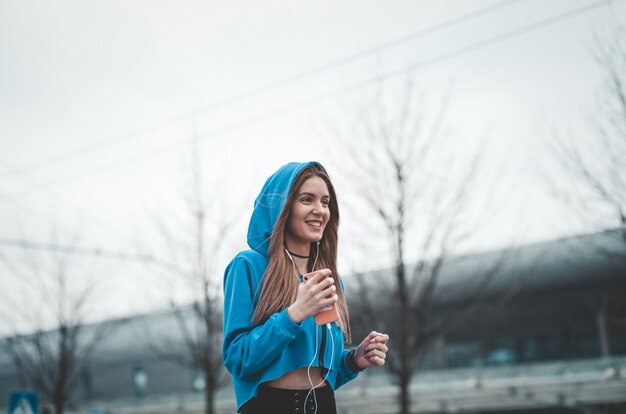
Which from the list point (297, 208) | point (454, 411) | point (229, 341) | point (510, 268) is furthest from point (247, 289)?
point (510, 268)

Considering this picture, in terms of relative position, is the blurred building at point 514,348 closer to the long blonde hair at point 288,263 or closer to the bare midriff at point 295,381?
the long blonde hair at point 288,263

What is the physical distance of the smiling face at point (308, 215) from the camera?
7.84 feet

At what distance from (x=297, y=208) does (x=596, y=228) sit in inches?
276

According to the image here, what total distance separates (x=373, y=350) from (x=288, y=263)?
47 centimetres

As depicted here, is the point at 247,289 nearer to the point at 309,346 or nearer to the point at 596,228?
the point at 309,346

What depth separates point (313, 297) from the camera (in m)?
1.93

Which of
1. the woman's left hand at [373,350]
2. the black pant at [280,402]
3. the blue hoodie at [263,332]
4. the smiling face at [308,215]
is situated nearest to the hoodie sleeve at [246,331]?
the blue hoodie at [263,332]

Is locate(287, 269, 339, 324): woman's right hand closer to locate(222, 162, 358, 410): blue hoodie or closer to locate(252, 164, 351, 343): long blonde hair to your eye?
locate(222, 162, 358, 410): blue hoodie

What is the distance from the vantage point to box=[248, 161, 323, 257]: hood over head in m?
2.39

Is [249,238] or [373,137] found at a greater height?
[373,137]

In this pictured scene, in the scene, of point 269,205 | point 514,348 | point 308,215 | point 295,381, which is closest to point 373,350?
point 295,381

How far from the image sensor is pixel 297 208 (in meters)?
2.39

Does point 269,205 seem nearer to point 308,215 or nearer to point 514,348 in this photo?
point 308,215

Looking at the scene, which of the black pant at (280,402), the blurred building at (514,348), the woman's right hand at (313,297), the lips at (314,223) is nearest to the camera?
the woman's right hand at (313,297)
